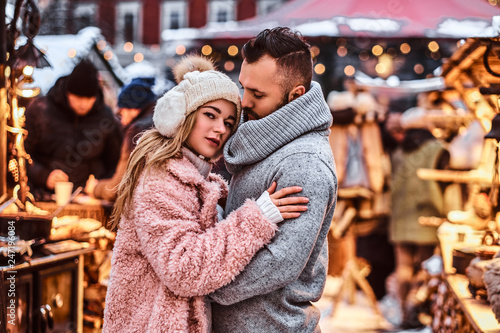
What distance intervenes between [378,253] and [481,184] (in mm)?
3030

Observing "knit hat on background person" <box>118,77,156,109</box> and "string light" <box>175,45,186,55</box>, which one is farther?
"string light" <box>175,45,186,55</box>

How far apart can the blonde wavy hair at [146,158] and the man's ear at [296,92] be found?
0.33 m

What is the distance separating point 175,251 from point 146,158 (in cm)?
37

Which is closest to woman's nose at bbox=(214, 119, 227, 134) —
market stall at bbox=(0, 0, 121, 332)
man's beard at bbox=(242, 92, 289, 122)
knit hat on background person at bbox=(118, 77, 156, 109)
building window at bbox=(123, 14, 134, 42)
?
man's beard at bbox=(242, 92, 289, 122)

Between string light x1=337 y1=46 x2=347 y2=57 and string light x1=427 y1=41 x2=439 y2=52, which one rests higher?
string light x1=427 y1=41 x2=439 y2=52

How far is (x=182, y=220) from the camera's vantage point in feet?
6.07

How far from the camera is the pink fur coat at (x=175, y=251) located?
1.79 metres

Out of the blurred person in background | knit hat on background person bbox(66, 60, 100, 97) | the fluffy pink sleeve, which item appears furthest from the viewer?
the blurred person in background

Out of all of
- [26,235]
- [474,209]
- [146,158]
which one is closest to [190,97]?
[146,158]

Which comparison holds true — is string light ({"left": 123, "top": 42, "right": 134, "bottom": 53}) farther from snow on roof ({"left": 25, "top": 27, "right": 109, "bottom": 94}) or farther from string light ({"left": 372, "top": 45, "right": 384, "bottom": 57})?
string light ({"left": 372, "top": 45, "right": 384, "bottom": 57})

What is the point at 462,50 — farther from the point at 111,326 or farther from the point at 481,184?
the point at 111,326

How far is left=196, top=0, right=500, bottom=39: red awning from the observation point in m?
5.43

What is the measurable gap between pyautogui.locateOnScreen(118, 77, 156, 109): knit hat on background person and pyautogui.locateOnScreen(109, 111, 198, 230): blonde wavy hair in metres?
2.29

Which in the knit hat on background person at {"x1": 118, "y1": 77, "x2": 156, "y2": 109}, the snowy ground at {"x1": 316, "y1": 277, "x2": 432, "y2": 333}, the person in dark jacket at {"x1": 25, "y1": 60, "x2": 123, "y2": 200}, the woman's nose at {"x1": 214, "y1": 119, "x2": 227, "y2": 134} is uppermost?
the woman's nose at {"x1": 214, "y1": 119, "x2": 227, "y2": 134}
